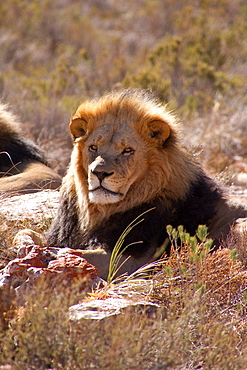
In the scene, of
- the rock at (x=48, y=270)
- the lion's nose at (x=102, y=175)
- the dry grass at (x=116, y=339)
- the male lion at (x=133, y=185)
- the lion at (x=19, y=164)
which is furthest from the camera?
the lion at (x=19, y=164)

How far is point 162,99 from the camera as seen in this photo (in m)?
11.8

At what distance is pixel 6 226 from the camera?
5.30 metres

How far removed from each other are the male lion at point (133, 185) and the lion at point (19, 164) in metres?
1.79

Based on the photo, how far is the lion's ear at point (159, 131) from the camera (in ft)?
16.7

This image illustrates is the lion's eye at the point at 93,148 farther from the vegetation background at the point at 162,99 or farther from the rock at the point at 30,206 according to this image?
the vegetation background at the point at 162,99

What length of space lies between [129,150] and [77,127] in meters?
0.68

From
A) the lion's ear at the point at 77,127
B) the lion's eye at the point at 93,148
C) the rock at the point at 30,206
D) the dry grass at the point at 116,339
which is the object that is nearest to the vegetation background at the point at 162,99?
the dry grass at the point at 116,339

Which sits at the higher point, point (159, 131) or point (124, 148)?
point (159, 131)

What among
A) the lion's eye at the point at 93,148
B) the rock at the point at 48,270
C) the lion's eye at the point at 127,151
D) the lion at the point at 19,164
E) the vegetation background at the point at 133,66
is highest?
the vegetation background at the point at 133,66

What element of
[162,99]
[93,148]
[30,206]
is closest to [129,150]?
[93,148]

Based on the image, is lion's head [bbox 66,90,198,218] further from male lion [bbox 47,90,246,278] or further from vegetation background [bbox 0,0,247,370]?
vegetation background [bbox 0,0,247,370]

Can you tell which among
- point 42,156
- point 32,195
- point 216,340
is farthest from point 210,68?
point 216,340

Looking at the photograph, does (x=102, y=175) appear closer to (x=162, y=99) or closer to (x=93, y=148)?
(x=93, y=148)

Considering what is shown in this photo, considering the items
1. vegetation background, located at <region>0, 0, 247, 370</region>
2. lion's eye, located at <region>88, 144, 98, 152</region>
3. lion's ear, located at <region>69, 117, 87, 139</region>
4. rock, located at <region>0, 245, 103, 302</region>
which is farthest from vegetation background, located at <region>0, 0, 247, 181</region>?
rock, located at <region>0, 245, 103, 302</region>
